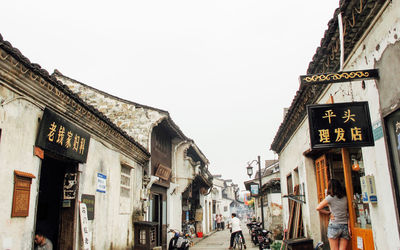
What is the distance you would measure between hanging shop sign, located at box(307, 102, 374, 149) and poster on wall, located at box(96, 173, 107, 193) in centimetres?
599

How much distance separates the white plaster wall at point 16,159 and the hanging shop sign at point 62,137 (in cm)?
18

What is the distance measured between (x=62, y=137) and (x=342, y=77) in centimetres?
535

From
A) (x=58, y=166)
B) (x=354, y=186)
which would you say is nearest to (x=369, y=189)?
(x=354, y=186)

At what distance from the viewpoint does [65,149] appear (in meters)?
6.91

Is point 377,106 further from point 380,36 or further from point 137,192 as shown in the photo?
point 137,192

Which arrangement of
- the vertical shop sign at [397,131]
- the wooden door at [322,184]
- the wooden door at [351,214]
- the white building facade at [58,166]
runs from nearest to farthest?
the vertical shop sign at [397,131]
the white building facade at [58,166]
the wooden door at [351,214]
the wooden door at [322,184]

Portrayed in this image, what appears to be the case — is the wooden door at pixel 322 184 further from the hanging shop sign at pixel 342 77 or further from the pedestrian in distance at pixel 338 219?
the hanging shop sign at pixel 342 77

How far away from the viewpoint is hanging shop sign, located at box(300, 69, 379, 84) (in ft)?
14.4

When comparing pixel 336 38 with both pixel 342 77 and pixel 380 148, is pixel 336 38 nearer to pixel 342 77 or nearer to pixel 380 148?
pixel 342 77

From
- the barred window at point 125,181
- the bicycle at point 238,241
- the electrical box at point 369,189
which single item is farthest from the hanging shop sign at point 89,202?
the bicycle at point 238,241

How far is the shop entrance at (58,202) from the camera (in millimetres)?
7446

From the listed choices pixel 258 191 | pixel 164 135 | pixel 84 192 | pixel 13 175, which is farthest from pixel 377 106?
pixel 258 191

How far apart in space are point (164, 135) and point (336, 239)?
450 inches

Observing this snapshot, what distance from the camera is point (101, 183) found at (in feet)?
29.3
